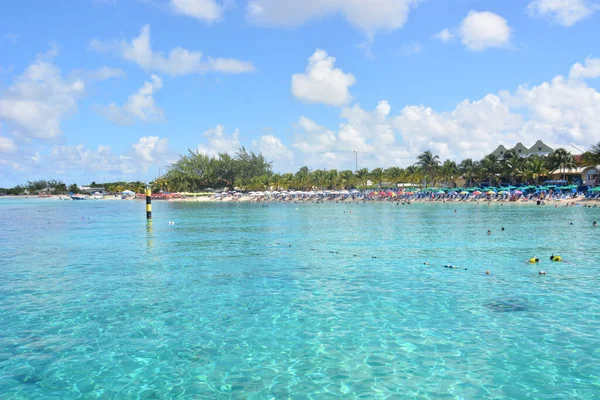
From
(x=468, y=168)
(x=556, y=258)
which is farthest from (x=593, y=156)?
(x=556, y=258)

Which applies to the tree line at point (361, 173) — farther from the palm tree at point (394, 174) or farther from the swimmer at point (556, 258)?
the swimmer at point (556, 258)

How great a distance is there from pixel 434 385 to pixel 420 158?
11172 cm

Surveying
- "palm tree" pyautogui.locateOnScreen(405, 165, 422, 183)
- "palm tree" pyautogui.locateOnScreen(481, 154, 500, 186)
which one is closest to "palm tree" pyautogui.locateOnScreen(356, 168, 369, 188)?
"palm tree" pyautogui.locateOnScreen(405, 165, 422, 183)

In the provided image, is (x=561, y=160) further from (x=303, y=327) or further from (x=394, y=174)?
(x=303, y=327)

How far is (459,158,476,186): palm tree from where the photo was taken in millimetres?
106188

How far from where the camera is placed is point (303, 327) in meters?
12.6

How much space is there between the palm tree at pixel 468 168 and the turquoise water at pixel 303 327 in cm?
8545

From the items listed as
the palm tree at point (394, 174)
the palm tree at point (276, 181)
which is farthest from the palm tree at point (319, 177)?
the palm tree at point (394, 174)

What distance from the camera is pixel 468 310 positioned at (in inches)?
543

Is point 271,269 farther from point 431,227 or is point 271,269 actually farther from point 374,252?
point 431,227

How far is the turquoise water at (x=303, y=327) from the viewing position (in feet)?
30.4

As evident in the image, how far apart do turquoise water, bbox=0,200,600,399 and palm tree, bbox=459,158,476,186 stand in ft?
280

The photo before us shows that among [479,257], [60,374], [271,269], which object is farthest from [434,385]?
[479,257]

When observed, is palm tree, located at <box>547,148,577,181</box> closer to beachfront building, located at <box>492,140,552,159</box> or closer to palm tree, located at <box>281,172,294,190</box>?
beachfront building, located at <box>492,140,552,159</box>
